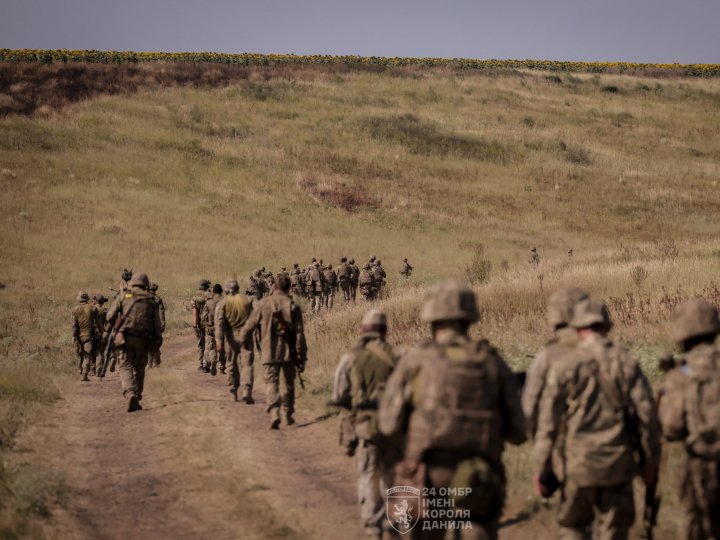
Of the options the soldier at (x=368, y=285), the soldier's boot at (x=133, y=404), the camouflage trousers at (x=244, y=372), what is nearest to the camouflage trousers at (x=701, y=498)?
the camouflage trousers at (x=244, y=372)

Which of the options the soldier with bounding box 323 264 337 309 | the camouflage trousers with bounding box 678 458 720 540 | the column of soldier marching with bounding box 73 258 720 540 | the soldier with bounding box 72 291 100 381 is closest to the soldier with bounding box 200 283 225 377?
the soldier with bounding box 72 291 100 381

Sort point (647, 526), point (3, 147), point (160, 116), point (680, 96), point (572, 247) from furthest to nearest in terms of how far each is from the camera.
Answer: point (680, 96), point (160, 116), point (3, 147), point (572, 247), point (647, 526)

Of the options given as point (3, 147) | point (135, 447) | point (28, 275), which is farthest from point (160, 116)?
point (135, 447)

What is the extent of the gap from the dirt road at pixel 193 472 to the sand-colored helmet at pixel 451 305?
112 inches

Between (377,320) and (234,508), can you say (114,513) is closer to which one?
(234,508)

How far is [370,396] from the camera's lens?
714 centimetres

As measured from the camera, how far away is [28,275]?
37688mm

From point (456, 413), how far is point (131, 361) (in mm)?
9405

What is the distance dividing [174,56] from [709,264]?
284 ft

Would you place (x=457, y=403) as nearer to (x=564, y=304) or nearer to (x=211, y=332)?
(x=564, y=304)

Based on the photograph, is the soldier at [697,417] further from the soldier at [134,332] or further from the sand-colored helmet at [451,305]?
the soldier at [134,332]

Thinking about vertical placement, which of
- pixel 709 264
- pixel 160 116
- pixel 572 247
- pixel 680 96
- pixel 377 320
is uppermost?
pixel 680 96

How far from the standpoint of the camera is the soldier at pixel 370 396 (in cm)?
707

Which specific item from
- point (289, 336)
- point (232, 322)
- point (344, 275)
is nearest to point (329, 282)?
point (344, 275)
